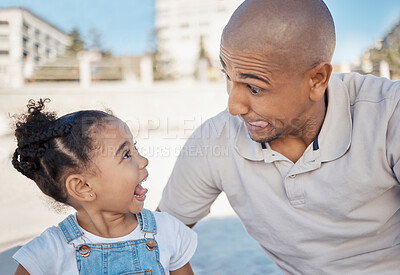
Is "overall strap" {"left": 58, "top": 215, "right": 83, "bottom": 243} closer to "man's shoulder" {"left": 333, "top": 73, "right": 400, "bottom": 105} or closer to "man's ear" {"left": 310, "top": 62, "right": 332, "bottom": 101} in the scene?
"man's ear" {"left": 310, "top": 62, "right": 332, "bottom": 101}

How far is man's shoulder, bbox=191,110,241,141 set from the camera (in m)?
2.06

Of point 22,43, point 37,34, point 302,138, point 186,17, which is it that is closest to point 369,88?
point 302,138

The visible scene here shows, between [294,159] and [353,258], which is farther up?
[294,159]

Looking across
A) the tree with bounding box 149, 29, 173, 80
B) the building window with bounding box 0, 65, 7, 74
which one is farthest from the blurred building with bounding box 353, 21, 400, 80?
the building window with bounding box 0, 65, 7, 74

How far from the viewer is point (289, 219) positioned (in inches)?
72.2

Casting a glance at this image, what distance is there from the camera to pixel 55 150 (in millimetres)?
1652

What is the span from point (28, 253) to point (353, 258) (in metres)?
1.32

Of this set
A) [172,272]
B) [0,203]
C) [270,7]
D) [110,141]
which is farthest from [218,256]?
[0,203]

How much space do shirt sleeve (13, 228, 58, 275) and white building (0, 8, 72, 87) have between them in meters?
13.9

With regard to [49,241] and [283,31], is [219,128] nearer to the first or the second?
[283,31]

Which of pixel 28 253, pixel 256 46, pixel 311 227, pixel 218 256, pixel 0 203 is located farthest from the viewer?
pixel 0 203

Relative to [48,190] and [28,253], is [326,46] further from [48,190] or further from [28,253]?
[28,253]

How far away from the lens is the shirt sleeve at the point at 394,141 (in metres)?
1.63

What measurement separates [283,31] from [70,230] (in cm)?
114
